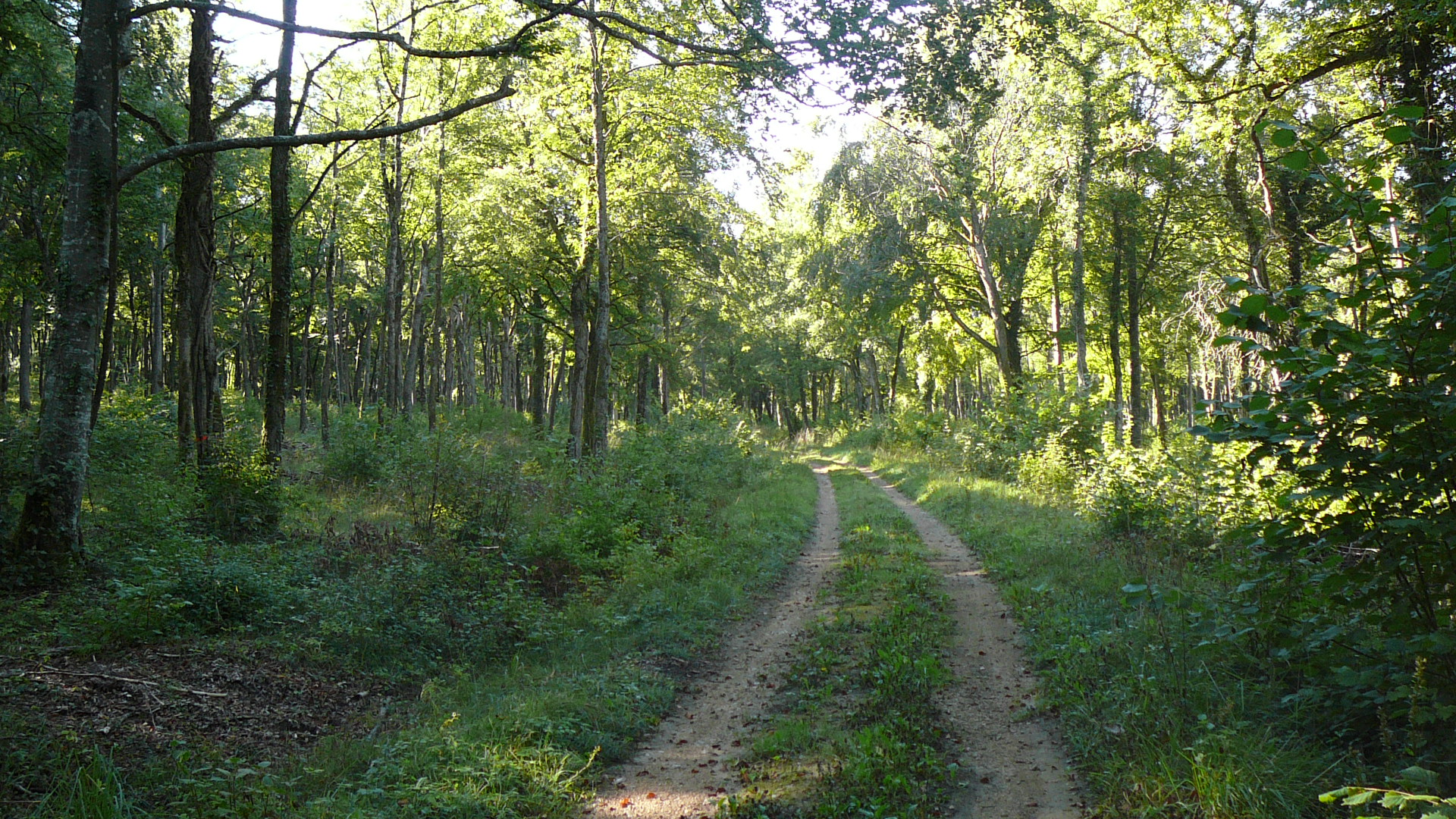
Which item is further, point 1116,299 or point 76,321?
point 1116,299

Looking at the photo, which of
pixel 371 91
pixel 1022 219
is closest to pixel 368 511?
pixel 371 91

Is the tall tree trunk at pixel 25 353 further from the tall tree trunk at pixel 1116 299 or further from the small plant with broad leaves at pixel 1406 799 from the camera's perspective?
the tall tree trunk at pixel 1116 299

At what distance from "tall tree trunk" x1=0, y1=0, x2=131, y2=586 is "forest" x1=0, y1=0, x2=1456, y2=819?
43mm

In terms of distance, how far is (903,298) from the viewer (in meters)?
27.0

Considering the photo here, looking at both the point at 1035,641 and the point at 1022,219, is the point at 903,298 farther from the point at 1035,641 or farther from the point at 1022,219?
the point at 1035,641

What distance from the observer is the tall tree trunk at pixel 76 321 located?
7406mm

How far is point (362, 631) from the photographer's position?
7.53 meters

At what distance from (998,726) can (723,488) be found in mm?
14132

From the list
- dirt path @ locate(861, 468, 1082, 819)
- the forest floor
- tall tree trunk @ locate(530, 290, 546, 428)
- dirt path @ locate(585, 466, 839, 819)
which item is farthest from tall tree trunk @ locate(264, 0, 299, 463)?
tall tree trunk @ locate(530, 290, 546, 428)

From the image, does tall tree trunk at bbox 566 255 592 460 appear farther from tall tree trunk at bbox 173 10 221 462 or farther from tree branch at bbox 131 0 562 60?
tree branch at bbox 131 0 562 60

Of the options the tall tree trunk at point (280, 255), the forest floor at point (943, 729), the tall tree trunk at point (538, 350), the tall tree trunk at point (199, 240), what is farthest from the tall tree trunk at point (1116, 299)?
the tall tree trunk at point (199, 240)

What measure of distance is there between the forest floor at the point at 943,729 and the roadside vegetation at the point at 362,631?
14.3 inches

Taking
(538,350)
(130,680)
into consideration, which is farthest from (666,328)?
(130,680)

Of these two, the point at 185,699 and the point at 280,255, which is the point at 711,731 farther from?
the point at 280,255
